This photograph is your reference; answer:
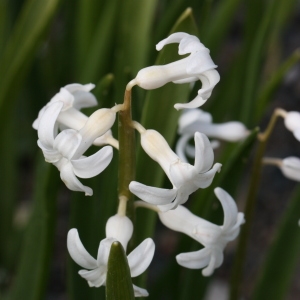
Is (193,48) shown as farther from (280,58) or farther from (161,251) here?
(280,58)

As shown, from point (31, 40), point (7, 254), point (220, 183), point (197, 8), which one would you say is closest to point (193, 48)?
point (220, 183)

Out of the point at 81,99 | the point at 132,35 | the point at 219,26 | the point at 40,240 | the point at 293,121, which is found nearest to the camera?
the point at 81,99

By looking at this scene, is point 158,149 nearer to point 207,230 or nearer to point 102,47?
point 207,230

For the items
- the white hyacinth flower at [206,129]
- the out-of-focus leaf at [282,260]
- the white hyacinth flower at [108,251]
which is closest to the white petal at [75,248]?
the white hyacinth flower at [108,251]

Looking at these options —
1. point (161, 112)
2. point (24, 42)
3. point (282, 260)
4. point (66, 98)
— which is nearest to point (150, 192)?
point (66, 98)

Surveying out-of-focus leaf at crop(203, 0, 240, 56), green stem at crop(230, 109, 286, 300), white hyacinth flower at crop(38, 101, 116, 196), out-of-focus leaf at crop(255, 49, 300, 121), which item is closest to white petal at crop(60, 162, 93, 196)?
white hyacinth flower at crop(38, 101, 116, 196)

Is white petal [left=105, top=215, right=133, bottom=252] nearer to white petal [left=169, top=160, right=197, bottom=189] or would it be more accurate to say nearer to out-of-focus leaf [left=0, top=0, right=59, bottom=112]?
white petal [left=169, top=160, right=197, bottom=189]
